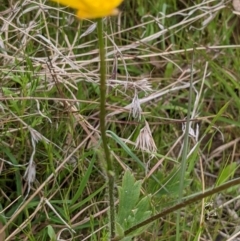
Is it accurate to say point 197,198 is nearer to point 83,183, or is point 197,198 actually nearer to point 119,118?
point 83,183

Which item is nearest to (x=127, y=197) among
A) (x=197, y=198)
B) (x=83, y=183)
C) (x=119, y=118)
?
(x=83, y=183)

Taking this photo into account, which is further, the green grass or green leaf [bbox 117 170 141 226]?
the green grass

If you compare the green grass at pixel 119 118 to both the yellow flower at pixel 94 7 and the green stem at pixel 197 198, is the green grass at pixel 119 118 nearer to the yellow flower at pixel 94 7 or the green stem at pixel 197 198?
the green stem at pixel 197 198

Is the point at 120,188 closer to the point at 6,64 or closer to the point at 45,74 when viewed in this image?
the point at 45,74

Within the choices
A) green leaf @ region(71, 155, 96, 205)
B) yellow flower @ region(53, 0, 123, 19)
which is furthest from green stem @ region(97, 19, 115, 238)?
green leaf @ region(71, 155, 96, 205)

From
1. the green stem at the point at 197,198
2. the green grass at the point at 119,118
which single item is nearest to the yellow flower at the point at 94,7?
the green stem at the point at 197,198

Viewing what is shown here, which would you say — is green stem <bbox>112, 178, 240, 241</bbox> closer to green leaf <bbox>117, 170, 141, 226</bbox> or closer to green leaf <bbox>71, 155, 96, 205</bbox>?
green leaf <bbox>117, 170, 141, 226</bbox>

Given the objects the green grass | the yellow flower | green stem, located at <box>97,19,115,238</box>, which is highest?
the yellow flower
